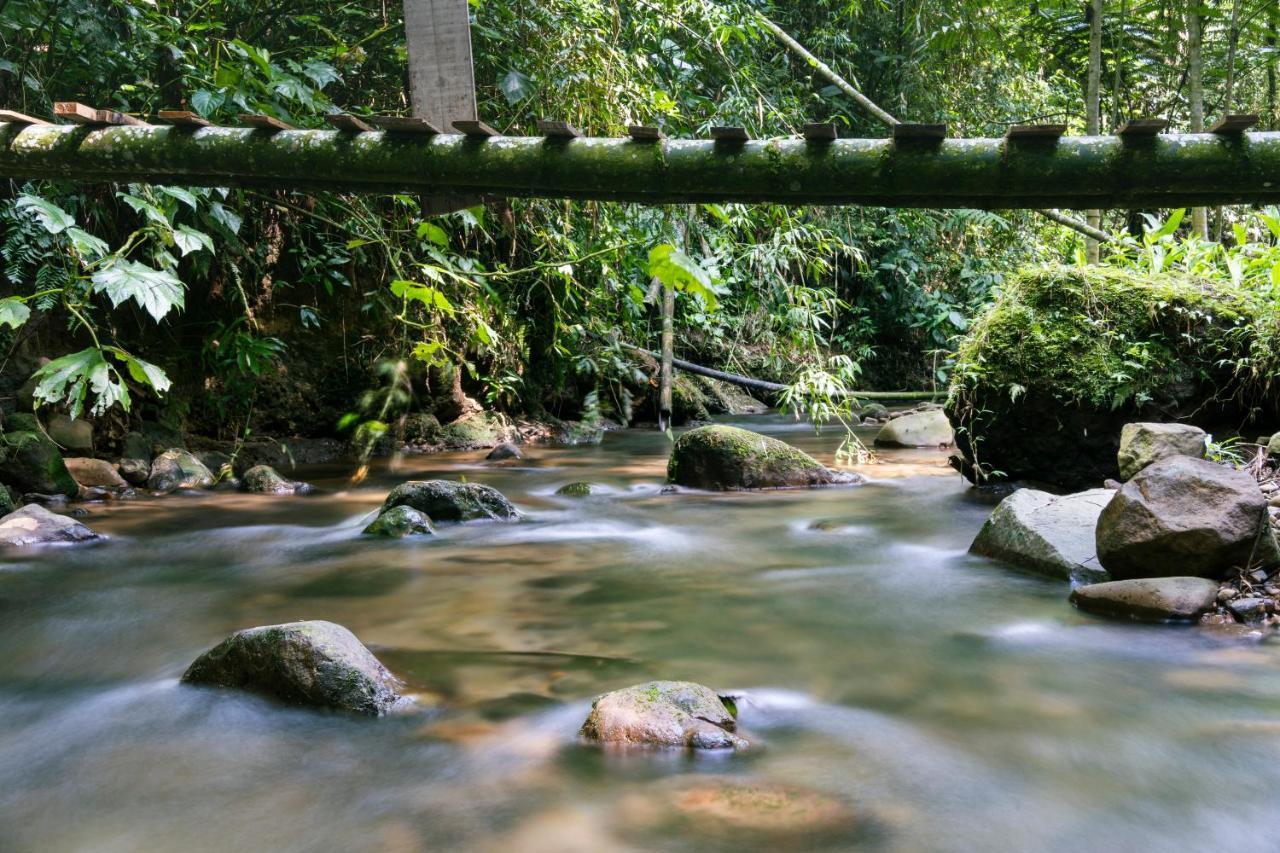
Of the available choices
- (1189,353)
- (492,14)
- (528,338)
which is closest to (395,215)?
(492,14)

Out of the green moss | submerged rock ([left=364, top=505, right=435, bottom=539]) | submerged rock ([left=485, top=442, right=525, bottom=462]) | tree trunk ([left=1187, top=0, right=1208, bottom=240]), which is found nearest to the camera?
submerged rock ([left=364, top=505, right=435, bottom=539])

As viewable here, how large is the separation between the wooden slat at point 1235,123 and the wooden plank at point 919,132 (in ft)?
2.21

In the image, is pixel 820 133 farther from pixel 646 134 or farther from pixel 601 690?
pixel 601 690

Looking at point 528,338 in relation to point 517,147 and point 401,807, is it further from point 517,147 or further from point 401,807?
point 401,807

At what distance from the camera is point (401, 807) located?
2232 mm

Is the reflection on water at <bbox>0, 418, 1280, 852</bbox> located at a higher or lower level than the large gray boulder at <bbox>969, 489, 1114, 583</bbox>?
lower

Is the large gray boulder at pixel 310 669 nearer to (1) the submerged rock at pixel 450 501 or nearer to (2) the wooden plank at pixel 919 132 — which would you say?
(2) the wooden plank at pixel 919 132

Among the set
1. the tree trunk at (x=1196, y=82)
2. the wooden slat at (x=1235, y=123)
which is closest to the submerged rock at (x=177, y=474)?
the wooden slat at (x=1235, y=123)

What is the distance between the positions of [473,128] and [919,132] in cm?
128

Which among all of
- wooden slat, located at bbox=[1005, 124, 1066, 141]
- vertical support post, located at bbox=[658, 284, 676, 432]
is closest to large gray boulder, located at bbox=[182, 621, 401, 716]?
wooden slat, located at bbox=[1005, 124, 1066, 141]

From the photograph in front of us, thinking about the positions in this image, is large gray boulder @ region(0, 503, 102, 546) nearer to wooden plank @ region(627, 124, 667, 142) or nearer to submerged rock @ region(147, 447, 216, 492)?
submerged rock @ region(147, 447, 216, 492)

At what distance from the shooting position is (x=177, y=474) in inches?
253

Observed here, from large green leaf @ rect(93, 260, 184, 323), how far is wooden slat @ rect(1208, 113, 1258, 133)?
369 centimetres

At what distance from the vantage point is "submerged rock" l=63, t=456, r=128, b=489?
6023 mm
